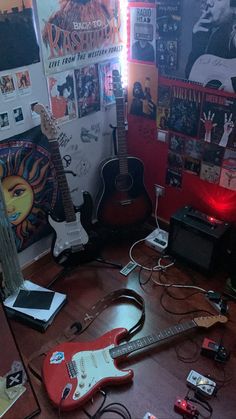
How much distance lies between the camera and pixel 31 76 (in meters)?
1.72

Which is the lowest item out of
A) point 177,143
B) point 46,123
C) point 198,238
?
point 198,238

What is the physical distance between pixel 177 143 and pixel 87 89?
0.61 metres

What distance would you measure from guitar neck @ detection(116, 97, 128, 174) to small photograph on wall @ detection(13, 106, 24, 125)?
60 cm

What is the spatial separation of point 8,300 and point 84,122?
109cm

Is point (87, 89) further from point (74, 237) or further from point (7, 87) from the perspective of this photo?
point (74, 237)

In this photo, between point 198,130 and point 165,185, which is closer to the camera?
point 198,130

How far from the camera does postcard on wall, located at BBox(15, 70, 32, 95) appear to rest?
1669 mm

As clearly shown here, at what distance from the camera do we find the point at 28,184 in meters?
1.91

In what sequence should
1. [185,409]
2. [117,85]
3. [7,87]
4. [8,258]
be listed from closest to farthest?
[185,409] < [7,87] < [8,258] < [117,85]

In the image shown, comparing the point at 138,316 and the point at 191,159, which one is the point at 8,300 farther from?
the point at 191,159

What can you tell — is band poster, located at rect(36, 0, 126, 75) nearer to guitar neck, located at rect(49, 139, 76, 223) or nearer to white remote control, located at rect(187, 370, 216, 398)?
guitar neck, located at rect(49, 139, 76, 223)

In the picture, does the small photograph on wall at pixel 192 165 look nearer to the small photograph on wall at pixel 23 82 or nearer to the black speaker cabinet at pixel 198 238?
the black speaker cabinet at pixel 198 238

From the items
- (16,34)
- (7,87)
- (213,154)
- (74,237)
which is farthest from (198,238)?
(16,34)

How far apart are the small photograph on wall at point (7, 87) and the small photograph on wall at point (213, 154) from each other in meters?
1.05
